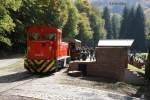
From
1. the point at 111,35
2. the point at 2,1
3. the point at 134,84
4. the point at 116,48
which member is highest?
the point at 2,1

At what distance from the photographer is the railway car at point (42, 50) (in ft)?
97.2

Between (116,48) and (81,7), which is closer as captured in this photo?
(116,48)

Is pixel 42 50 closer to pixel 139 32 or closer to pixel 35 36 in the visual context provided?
pixel 35 36

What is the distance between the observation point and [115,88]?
80.8 ft

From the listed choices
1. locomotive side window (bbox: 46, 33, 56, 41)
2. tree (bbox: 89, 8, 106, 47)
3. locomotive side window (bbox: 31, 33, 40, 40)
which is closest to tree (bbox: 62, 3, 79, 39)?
tree (bbox: 89, 8, 106, 47)

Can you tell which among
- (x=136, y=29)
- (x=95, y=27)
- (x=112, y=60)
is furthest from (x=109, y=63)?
(x=136, y=29)

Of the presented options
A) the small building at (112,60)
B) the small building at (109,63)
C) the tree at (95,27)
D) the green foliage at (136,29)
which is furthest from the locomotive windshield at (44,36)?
the green foliage at (136,29)

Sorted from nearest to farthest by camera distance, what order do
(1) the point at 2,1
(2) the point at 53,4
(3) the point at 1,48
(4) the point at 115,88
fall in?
(4) the point at 115,88 < (1) the point at 2,1 < (3) the point at 1,48 < (2) the point at 53,4

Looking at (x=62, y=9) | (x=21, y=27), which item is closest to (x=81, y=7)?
(x=62, y=9)

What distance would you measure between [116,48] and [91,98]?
39.3 feet

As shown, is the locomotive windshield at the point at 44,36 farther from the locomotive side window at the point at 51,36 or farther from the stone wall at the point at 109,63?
the stone wall at the point at 109,63

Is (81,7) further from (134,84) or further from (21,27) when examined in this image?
(134,84)

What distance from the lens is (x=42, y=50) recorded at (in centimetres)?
2983

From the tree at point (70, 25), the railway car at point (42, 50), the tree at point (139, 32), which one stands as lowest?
the tree at point (139, 32)
